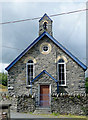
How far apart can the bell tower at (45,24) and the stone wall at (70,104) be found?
7.73 m

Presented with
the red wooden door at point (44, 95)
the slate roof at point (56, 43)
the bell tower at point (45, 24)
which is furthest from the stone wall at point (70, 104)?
the bell tower at point (45, 24)

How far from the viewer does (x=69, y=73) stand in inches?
729

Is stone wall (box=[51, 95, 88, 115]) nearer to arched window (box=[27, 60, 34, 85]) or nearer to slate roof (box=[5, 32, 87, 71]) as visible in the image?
slate roof (box=[5, 32, 87, 71])

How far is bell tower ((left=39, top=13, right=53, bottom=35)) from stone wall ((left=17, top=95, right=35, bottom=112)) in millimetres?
7669

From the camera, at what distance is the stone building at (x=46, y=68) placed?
1833 cm

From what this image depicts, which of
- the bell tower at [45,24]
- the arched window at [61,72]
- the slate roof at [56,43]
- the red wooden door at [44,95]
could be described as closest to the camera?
the red wooden door at [44,95]

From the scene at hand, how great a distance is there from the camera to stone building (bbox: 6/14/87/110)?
60.1 feet

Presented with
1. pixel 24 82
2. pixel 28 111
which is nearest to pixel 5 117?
pixel 28 111

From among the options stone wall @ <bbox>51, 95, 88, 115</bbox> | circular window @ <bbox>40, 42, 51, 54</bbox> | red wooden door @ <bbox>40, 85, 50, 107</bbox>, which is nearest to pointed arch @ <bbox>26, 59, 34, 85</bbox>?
circular window @ <bbox>40, 42, 51, 54</bbox>

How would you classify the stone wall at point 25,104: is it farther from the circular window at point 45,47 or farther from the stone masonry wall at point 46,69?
the circular window at point 45,47

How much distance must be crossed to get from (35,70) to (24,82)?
168 cm

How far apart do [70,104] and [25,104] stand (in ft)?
12.8

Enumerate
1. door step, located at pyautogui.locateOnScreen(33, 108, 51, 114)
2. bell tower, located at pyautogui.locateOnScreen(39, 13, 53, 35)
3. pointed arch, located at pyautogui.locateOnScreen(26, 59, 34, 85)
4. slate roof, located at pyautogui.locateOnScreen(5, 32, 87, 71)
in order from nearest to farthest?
door step, located at pyautogui.locateOnScreen(33, 108, 51, 114)
slate roof, located at pyautogui.locateOnScreen(5, 32, 87, 71)
pointed arch, located at pyautogui.locateOnScreen(26, 59, 34, 85)
bell tower, located at pyautogui.locateOnScreen(39, 13, 53, 35)

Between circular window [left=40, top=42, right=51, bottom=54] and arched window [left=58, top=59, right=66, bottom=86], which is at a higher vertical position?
circular window [left=40, top=42, right=51, bottom=54]
